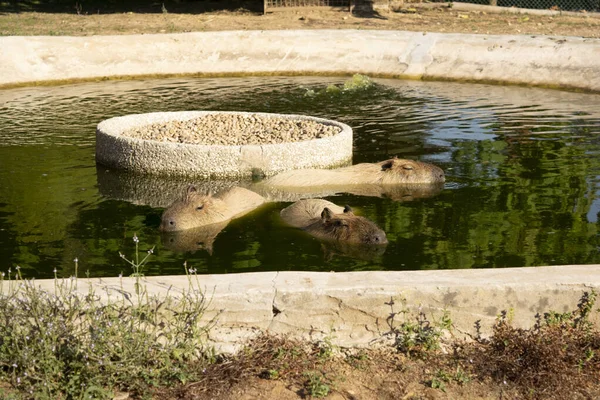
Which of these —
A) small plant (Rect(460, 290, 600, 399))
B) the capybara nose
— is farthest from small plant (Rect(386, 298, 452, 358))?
the capybara nose

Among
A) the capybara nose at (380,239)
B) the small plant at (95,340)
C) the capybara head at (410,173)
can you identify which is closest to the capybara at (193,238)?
the capybara nose at (380,239)

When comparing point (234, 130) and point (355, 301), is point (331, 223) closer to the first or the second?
point (355, 301)

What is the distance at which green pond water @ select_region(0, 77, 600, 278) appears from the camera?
841 cm

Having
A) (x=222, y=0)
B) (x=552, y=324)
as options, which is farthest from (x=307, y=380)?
(x=222, y=0)

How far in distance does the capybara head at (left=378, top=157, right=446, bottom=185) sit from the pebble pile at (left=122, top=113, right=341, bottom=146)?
140cm

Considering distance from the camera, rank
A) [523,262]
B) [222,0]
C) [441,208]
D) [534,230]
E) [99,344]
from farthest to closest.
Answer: [222,0], [441,208], [534,230], [523,262], [99,344]

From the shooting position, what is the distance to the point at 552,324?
6.01 m

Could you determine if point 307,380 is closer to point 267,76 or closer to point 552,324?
point 552,324

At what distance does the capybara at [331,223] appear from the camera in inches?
340

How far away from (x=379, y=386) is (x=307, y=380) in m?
0.44

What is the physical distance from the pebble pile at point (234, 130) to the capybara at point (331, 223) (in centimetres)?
251

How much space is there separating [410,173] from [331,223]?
260cm

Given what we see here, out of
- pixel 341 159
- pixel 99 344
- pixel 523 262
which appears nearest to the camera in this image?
pixel 99 344

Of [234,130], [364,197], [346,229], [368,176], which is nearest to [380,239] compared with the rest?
[346,229]
